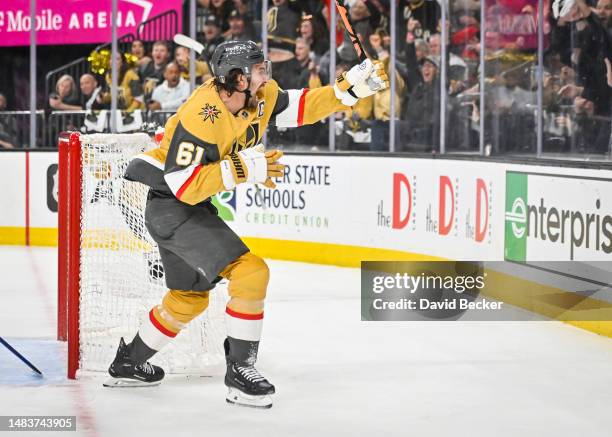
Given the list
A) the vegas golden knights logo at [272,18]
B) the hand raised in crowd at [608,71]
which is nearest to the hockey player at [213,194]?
the hand raised in crowd at [608,71]

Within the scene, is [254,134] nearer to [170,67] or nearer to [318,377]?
[318,377]

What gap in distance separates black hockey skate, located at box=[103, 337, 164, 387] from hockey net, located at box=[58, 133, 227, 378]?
251 millimetres

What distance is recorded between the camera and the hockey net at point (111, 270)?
4.95 meters

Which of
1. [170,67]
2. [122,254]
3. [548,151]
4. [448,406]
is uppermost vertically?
[170,67]

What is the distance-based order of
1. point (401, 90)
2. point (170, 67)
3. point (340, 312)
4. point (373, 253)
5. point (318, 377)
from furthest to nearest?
point (170, 67)
point (401, 90)
point (373, 253)
point (340, 312)
point (318, 377)

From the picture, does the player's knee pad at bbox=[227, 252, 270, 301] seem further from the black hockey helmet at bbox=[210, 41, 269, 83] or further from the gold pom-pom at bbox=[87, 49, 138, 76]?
the gold pom-pom at bbox=[87, 49, 138, 76]

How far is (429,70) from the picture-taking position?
30.2 feet

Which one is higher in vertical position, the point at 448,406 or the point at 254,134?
the point at 254,134

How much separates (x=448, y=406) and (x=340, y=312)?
7.89 feet

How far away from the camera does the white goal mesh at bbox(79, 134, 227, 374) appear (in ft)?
16.6

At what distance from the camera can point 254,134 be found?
451 centimetres

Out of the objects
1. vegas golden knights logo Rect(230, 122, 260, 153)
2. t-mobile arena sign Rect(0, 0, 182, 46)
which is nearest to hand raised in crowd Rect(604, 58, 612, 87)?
vegas golden knights logo Rect(230, 122, 260, 153)

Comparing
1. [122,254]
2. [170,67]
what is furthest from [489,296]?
[170,67]

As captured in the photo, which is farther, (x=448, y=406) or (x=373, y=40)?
(x=373, y=40)
